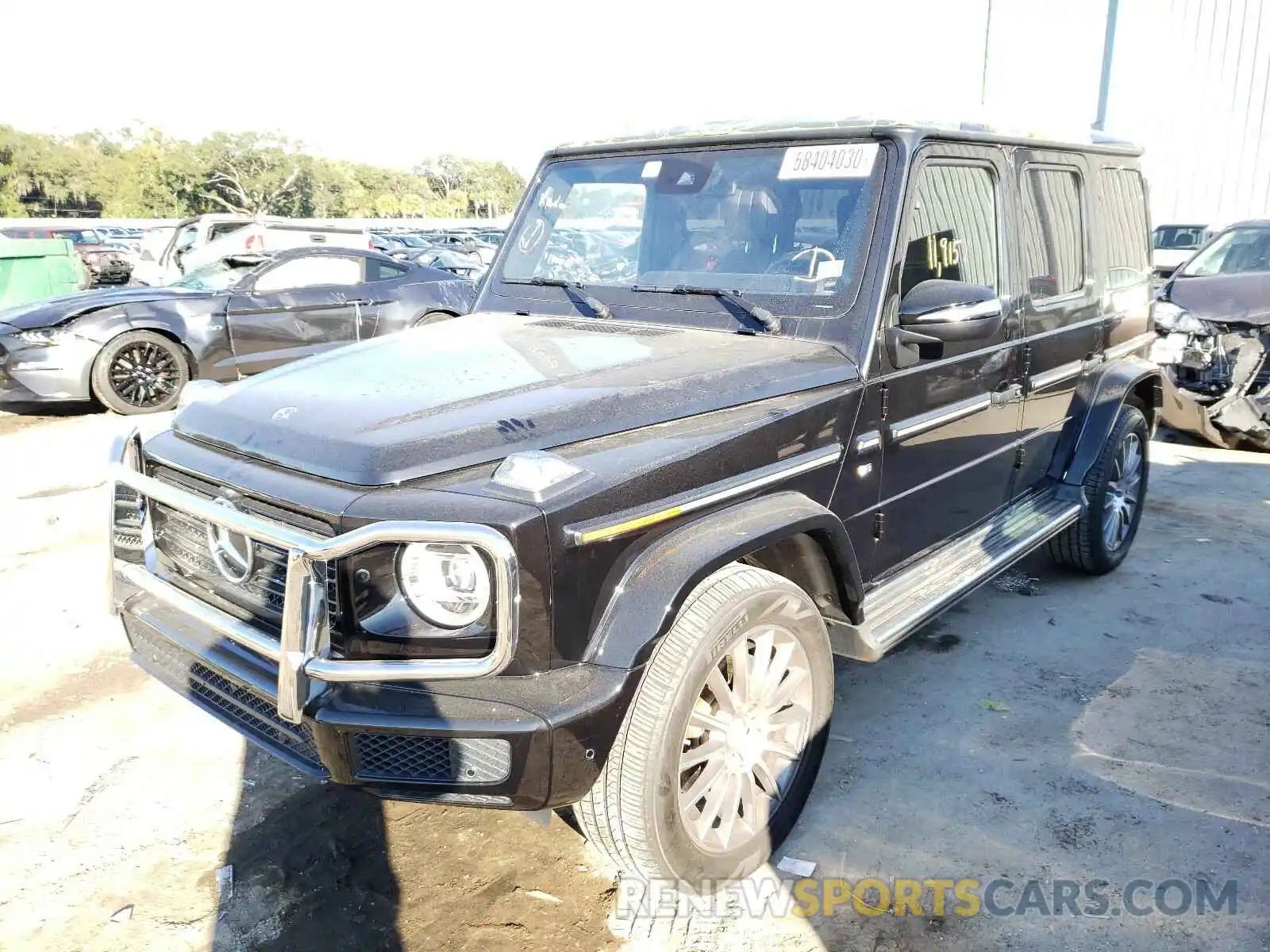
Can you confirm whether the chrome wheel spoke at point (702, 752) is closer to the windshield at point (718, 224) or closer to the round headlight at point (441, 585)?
the round headlight at point (441, 585)

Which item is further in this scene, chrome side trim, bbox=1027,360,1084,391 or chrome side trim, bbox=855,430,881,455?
chrome side trim, bbox=1027,360,1084,391

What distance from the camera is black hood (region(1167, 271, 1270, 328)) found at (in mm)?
7070

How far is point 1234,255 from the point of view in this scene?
8305 mm

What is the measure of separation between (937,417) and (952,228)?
2.31 ft

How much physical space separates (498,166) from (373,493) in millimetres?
110467

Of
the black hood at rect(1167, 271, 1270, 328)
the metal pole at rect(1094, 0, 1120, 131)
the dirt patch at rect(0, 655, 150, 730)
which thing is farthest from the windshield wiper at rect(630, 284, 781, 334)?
the metal pole at rect(1094, 0, 1120, 131)

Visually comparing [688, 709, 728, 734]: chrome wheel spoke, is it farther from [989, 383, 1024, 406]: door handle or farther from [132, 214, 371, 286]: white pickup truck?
[132, 214, 371, 286]: white pickup truck

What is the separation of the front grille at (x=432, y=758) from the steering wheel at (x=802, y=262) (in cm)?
191

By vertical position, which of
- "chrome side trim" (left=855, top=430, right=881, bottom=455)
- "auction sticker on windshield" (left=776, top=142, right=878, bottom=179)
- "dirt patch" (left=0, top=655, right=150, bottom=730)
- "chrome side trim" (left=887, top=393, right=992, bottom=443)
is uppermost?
"auction sticker on windshield" (left=776, top=142, right=878, bottom=179)

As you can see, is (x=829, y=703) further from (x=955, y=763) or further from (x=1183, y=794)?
(x=1183, y=794)

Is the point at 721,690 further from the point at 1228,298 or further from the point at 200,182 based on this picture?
the point at 200,182

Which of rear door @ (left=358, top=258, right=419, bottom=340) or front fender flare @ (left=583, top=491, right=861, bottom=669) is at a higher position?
rear door @ (left=358, top=258, right=419, bottom=340)

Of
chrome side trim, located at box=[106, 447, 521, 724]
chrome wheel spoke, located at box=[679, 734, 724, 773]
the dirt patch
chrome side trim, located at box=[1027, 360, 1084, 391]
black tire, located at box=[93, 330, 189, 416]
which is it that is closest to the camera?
chrome side trim, located at box=[106, 447, 521, 724]

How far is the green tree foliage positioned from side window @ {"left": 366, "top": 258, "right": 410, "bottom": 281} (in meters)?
49.2
